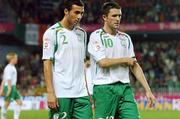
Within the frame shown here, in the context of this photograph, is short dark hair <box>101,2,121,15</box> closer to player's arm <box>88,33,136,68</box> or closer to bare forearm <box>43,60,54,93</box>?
player's arm <box>88,33,136,68</box>

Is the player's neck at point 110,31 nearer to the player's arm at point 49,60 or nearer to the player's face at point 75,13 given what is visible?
the player's face at point 75,13

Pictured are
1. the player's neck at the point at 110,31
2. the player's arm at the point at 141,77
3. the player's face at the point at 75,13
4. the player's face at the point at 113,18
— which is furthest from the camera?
the player's neck at the point at 110,31

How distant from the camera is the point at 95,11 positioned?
37.4m

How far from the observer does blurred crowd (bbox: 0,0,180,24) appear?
34750 millimetres

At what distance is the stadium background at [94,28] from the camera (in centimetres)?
3225

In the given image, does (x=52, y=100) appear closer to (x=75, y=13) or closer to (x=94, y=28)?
(x=75, y=13)

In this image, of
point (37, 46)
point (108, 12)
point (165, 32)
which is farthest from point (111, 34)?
point (37, 46)

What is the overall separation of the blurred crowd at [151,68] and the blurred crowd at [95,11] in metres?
1.77

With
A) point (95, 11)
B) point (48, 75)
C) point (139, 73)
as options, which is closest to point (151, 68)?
point (95, 11)

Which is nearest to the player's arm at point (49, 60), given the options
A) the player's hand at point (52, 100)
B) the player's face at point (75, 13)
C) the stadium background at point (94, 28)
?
the player's hand at point (52, 100)

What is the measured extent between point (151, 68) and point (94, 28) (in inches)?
211

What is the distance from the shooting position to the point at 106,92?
736cm

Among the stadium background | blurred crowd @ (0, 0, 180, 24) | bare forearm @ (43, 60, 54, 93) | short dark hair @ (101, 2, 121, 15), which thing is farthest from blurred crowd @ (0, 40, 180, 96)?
bare forearm @ (43, 60, 54, 93)

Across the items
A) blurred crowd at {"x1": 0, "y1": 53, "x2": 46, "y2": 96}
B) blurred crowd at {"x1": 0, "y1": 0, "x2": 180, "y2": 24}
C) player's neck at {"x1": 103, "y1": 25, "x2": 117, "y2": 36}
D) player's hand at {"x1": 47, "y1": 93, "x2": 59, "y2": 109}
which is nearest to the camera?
player's hand at {"x1": 47, "y1": 93, "x2": 59, "y2": 109}
